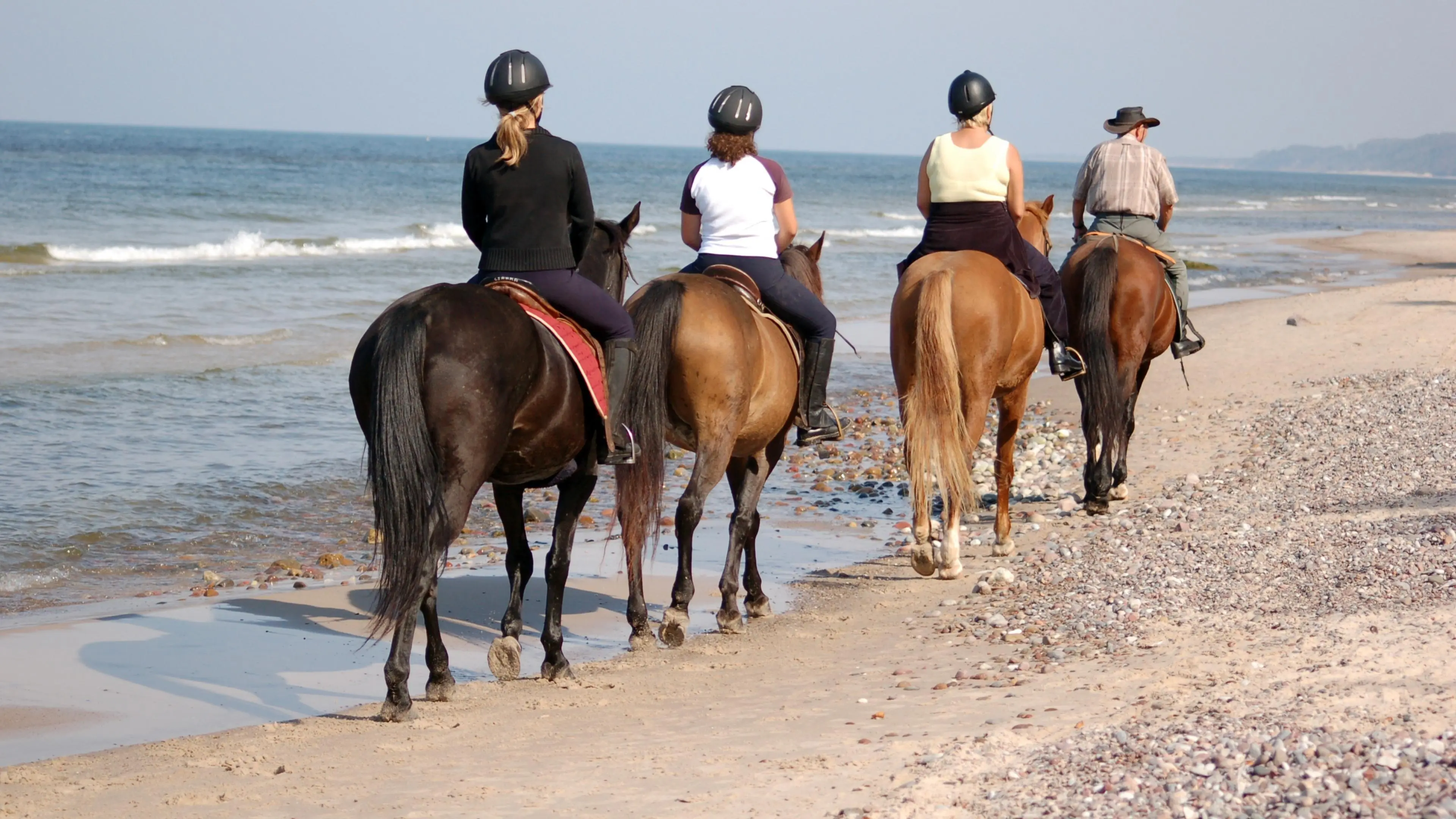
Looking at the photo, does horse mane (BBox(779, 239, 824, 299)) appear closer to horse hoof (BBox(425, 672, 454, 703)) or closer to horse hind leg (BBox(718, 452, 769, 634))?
horse hind leg (BBox(718, 452, 769, 634))

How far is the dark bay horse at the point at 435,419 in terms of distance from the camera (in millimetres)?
5012

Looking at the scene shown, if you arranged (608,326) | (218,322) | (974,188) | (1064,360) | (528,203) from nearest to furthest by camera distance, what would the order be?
1. (528,203)
2. (608,326)
3. (974,188)
4. (1064,360)
5. (218,322)

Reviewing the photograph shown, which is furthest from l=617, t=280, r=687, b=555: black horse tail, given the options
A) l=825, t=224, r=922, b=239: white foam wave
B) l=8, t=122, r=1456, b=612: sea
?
l=825, t=224, r=922, b=239: white foam wave

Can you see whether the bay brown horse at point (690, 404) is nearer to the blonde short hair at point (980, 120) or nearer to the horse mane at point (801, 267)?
the horse mane at point (801, 267)

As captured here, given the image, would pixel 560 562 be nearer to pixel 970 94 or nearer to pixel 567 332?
pixel 567 332

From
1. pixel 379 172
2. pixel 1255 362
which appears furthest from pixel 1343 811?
pixel 379 172

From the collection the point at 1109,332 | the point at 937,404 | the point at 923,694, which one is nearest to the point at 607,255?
the point at 937,404

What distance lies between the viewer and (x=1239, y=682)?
4.86 meters

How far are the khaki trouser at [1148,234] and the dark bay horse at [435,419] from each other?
5.54 metres

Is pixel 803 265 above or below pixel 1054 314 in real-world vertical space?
above

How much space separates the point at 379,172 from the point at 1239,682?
81520mm

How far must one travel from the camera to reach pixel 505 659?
20.0 feet

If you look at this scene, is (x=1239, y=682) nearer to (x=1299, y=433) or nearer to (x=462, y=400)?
(x=462, y=400)

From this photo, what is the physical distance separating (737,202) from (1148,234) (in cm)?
411
